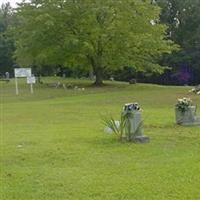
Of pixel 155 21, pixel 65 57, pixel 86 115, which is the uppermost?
pixel 155 21

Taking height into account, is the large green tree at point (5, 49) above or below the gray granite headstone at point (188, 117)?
above

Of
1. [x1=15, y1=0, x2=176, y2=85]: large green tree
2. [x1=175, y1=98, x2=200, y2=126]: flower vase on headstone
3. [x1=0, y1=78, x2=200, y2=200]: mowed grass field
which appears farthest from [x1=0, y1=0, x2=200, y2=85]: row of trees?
[x1=0, y1=78, x2=200, y2=200]: mowed grass field

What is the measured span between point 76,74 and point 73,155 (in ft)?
168

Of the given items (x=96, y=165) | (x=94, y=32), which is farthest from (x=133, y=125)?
(x=94, y=32)

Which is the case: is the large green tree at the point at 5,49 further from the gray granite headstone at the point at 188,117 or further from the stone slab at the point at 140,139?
the stone slab at the point at 140,139

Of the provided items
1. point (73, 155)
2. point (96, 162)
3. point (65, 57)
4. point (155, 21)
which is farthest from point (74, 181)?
point (155, 21)

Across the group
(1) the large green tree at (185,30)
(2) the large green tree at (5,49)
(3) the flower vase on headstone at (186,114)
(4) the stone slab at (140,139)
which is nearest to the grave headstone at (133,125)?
(4) the stone slab at (140,139)

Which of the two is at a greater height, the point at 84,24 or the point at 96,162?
the point at 84,24

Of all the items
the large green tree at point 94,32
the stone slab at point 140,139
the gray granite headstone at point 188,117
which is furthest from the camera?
the large green tree at point 94,32

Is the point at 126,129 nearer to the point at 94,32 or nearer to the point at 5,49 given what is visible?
the point at 94,32

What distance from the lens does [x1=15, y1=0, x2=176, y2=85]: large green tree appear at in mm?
38000

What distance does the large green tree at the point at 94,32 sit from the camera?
3800cm

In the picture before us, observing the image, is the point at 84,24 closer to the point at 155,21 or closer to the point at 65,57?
the point at 65,57

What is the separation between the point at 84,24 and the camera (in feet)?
126
